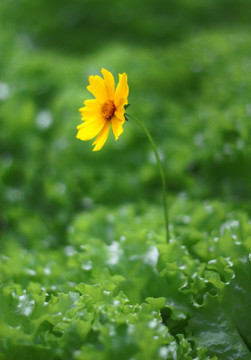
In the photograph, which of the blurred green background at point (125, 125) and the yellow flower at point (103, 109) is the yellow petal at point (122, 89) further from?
the blurred green background at point (125, 125)

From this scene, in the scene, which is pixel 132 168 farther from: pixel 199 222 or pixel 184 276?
pixel 184 276

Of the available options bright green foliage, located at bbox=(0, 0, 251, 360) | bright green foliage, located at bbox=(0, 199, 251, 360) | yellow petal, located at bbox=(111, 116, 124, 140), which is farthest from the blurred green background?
yellow petal, located at bbox=(111, 116, 124, 140)

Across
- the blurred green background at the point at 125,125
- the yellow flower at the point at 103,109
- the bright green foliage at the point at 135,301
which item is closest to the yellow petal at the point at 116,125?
the yellow flower at the point at 103,109

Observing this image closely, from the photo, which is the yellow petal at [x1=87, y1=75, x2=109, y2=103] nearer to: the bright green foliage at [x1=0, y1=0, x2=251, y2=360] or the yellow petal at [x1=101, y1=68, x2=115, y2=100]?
the yellow petal at [x1=101, y1=68, x2=115, y2=100]

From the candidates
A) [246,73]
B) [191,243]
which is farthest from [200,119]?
[191,243]

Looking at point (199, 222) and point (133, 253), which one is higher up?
point (199, 222)

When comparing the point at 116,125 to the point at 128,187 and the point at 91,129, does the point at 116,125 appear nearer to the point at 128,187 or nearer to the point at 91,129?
the point at 91,129

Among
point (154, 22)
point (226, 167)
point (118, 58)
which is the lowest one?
point (226, 167)
